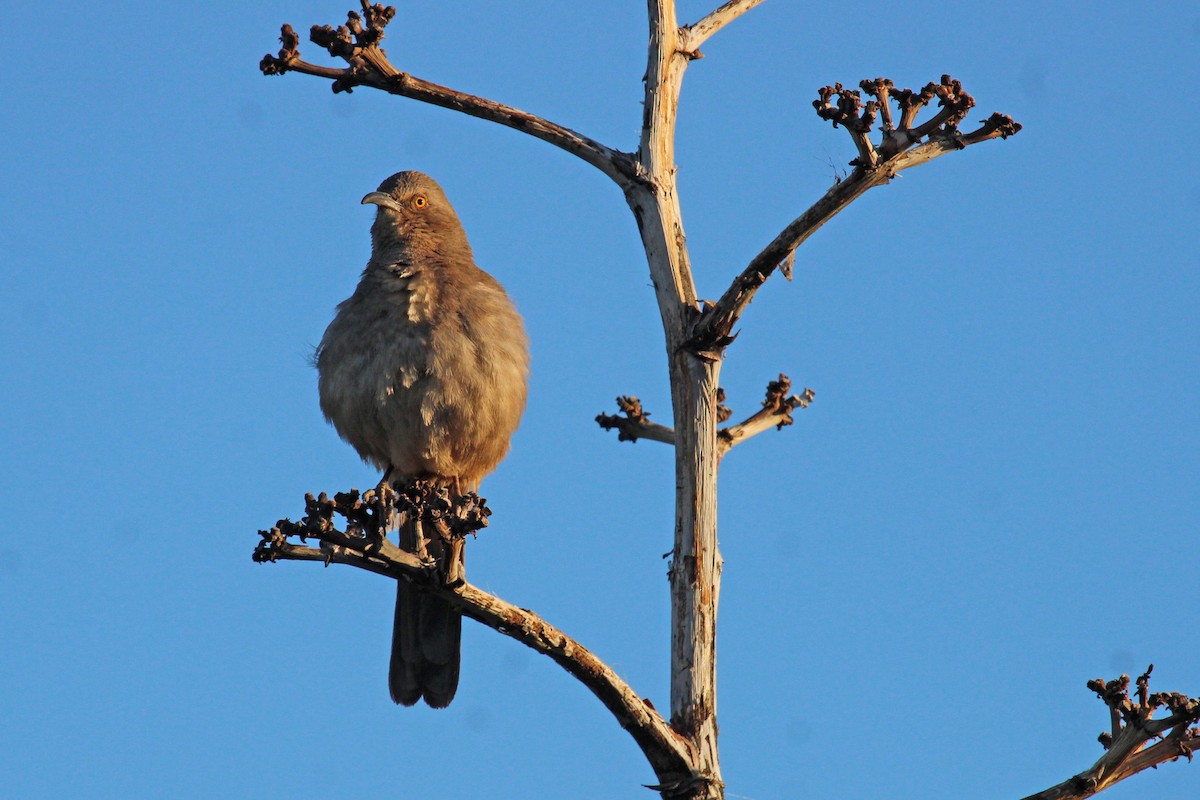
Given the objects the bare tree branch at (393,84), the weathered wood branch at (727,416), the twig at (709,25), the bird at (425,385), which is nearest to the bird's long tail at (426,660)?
the bird at (425,385)

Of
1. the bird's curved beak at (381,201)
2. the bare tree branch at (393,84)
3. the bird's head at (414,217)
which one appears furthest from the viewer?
the bird's curved beak at (381,201)

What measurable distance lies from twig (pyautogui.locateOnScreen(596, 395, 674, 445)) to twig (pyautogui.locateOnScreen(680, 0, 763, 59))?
2.12 meters

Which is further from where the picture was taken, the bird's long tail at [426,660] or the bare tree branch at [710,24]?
the bird's long tail at [426,660]

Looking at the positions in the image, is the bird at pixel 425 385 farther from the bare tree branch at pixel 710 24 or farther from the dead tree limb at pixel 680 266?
the bare tree branch at pixel 710 24

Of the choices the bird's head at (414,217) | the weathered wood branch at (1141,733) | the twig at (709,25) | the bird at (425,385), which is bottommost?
the weathered wood branch at (1141,733)

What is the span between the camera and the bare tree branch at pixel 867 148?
16.9 ft

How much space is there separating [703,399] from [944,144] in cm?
148

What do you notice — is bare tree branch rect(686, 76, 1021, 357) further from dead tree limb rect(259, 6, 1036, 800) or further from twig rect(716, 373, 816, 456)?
twig rect(716, 373, 816, 456)

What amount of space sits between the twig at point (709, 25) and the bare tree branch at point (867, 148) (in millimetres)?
1291

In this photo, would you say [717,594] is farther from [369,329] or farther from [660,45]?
[369,329]

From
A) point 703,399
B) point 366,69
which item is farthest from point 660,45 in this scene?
point 703,399

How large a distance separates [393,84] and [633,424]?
2.58 metres

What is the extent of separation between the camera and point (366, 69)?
5840 millimetres

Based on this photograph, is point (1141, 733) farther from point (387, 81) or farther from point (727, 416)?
point (387, 81)
